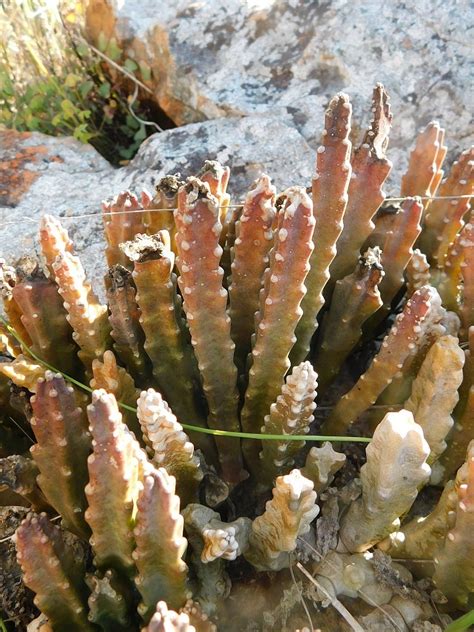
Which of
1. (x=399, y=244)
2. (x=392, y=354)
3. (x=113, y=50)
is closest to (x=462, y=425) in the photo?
(x=392, y=354)

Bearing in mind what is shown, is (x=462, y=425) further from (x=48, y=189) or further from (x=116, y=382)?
(x=48, y=189)

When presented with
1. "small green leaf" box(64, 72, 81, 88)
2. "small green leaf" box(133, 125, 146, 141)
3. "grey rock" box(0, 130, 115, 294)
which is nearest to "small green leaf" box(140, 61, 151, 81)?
"small green leaf" box(133, 125, 146, 141)

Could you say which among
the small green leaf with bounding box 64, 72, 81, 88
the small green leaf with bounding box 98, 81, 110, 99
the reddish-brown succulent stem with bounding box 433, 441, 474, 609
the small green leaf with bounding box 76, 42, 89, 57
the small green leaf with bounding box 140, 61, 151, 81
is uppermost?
the small green leaf with bounding box 76, 42, 89, 57

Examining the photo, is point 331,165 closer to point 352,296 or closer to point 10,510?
point 352,296

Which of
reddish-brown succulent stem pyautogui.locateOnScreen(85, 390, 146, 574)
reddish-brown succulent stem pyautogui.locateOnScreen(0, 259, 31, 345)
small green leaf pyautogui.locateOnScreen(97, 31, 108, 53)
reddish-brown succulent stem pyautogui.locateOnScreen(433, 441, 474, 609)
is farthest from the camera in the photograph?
small green leaf pyautogui.locateOnScreen(97, 31, 108, 53)

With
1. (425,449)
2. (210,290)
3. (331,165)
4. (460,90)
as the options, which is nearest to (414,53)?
(460,90)

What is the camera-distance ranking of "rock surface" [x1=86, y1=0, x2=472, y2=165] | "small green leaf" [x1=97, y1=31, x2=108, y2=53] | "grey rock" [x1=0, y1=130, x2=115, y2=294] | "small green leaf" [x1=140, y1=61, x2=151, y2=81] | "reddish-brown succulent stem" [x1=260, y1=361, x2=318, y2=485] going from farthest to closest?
"small green leaf" [x1=97, y1=31, x2=108, y2=53] → "small green leaf" [x1=140, y1=61, x2=151, y2=81] → "rock surface" [x1=86, y1=0, x2=472, y2=165] → "grey rock" [x1=0, y1=130, x2=115, y2=294] → "reddish-brown succulent stem" [x1=260, y1=361, x2=318, y2=485]

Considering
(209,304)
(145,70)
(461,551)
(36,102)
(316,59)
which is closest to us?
(461,551)

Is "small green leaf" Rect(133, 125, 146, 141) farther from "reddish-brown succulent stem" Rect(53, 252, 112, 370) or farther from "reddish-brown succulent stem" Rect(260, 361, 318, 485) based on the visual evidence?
"reddish-brown succulent stem" Rect(260, 361, 318, 485)

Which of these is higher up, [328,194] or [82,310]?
[328,194]
